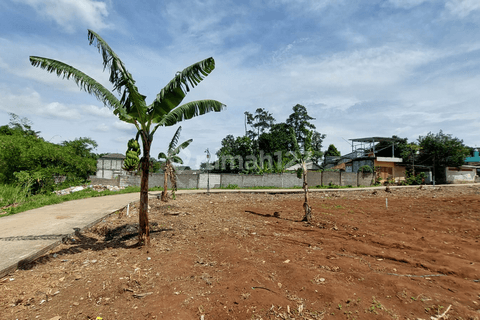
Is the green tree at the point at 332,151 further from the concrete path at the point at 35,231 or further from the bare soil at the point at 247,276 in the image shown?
the concrete path at the point at 35,231

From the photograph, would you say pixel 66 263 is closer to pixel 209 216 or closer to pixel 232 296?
pixel 232 296

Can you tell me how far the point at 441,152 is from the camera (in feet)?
97.3

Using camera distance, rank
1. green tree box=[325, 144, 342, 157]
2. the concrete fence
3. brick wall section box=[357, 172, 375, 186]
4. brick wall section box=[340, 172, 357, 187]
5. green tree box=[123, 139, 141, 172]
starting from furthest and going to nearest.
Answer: green tree box=[325, 144, 342, 157] → brick wall section box=[357, 172, 375, 186] → brick wall section box=[340, 172, 357, 187] → the concrete fence → green tree box=[123, 139, 141, 172]

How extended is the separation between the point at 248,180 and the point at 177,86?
21.6 m

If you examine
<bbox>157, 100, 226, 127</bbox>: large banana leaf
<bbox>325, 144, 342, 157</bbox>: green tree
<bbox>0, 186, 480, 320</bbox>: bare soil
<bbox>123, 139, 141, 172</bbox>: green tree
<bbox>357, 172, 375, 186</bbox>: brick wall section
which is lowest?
<bbox>0, 186, 480, 320</bbox>: bare soil

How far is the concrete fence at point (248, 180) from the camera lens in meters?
25.1

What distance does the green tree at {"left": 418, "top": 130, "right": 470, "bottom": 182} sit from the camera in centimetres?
2911

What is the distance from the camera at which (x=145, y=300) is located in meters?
3.60

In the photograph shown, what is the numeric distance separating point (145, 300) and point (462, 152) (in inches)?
1497

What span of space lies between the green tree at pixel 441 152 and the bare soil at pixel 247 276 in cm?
2702

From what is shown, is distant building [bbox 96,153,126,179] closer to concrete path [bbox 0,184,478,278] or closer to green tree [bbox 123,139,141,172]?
concrete path [bbox 0,184,478,278]

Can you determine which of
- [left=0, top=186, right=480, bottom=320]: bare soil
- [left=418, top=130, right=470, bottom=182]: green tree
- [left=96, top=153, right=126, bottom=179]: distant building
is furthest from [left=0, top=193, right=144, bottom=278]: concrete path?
[left=418, top=130, right=470, bottom=182]: green tree

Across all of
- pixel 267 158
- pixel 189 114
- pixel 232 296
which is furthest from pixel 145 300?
pixel 267 158

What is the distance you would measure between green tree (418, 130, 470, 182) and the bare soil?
27.0 metres
